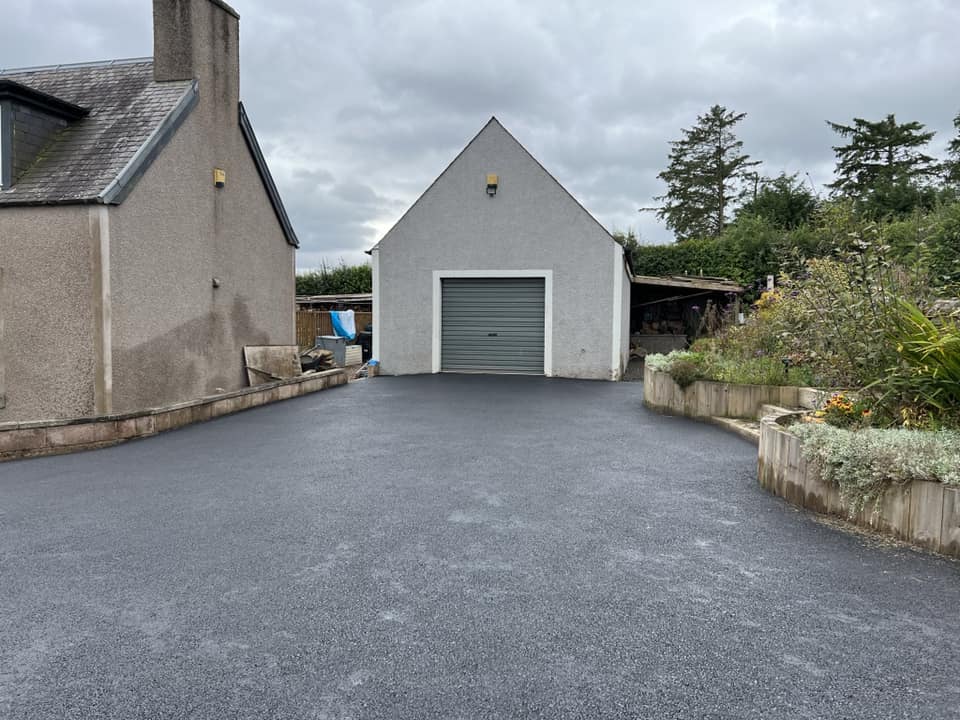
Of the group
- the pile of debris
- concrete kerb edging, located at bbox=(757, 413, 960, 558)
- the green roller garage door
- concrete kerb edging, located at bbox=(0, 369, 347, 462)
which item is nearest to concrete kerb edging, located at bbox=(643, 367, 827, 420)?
concrete kerb edging, located at bbox=(757, 413, 960, 558)

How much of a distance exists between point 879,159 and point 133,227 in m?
32.9

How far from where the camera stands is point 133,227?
852cm

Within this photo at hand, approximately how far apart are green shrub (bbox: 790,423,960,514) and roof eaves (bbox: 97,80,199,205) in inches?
337

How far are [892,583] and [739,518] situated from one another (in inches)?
45.2

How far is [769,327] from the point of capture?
947cm

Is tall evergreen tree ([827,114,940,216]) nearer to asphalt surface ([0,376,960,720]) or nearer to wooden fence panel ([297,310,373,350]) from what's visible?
wooden fence panel ([297,310,373,350])

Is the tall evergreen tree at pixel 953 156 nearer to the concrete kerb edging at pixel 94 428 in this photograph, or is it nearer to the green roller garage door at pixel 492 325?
the green roller garage door at pixel 492 325

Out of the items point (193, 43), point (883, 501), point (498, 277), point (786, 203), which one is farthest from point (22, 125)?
point (786, 203)

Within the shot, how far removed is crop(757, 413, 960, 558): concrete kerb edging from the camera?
3.55 m

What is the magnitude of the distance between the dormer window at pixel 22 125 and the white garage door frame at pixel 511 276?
7.51 meters

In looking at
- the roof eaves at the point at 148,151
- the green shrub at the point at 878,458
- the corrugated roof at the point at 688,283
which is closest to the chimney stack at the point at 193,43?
the roof eaves at the point at 148,151

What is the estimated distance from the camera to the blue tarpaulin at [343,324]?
58.4ft

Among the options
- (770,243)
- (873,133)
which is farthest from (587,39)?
(873,133)

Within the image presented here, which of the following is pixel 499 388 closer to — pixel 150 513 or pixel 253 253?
pixel 253 253
